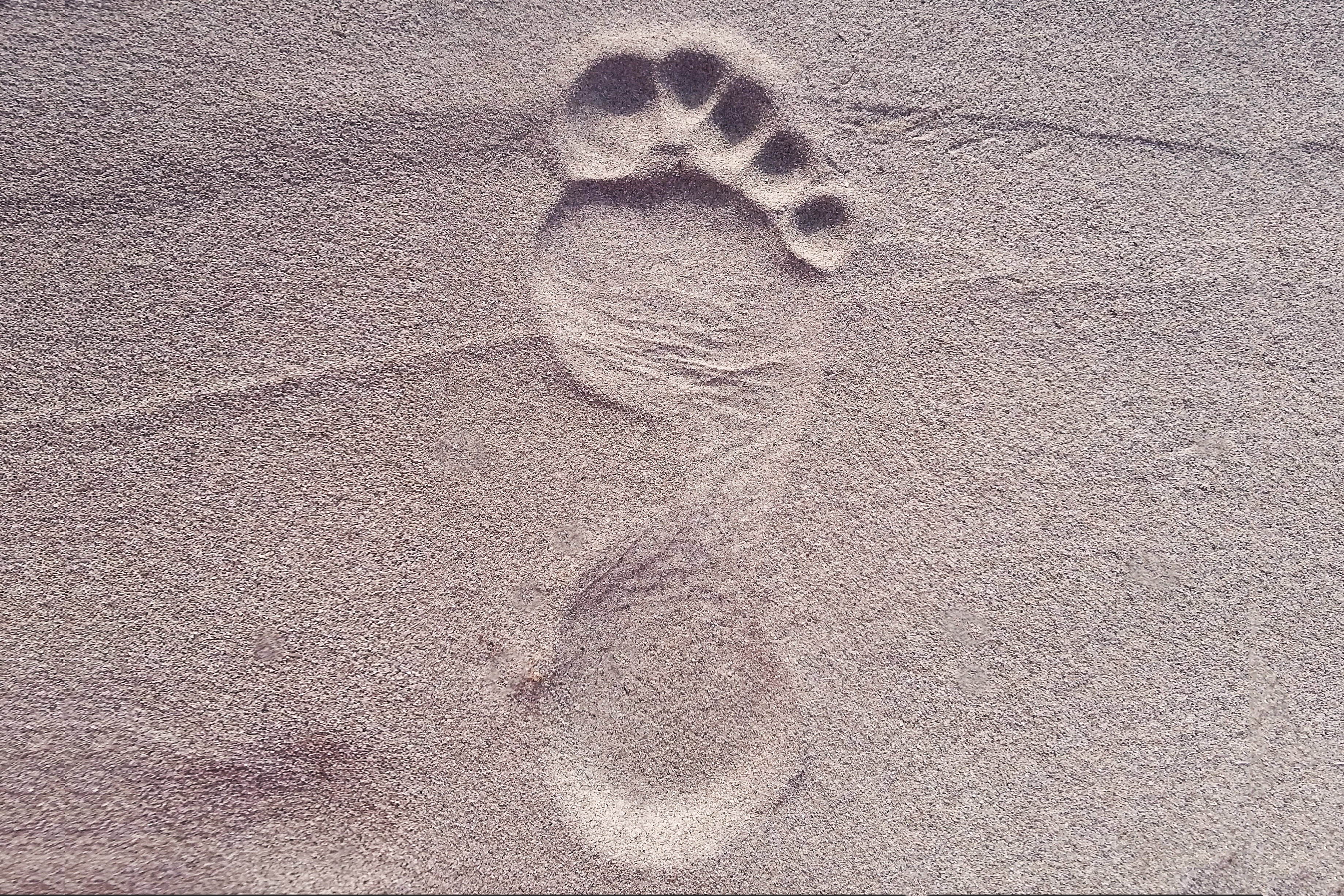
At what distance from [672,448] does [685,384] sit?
132mm

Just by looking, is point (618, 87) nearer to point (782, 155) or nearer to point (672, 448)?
point (782, 155)

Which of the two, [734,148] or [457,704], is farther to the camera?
[734,148]

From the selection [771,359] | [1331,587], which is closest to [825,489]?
[771,359]

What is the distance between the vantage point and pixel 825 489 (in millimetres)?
→ 1455

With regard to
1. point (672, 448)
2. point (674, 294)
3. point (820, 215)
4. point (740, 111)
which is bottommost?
point (672, 448)

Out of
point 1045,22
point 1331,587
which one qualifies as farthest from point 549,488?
point 1331,587

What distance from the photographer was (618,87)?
4.96 feet

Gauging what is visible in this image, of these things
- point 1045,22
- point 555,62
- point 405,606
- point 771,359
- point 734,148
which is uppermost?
point 1045,22

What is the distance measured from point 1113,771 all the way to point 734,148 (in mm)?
1406

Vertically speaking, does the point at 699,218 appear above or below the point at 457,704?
above

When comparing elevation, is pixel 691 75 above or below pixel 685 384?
above

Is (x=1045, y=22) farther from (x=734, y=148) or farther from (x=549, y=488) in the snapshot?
(x=549, y=488)

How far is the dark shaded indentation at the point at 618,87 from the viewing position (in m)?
1.51

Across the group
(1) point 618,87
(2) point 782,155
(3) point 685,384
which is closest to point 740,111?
(2) point 782,155
